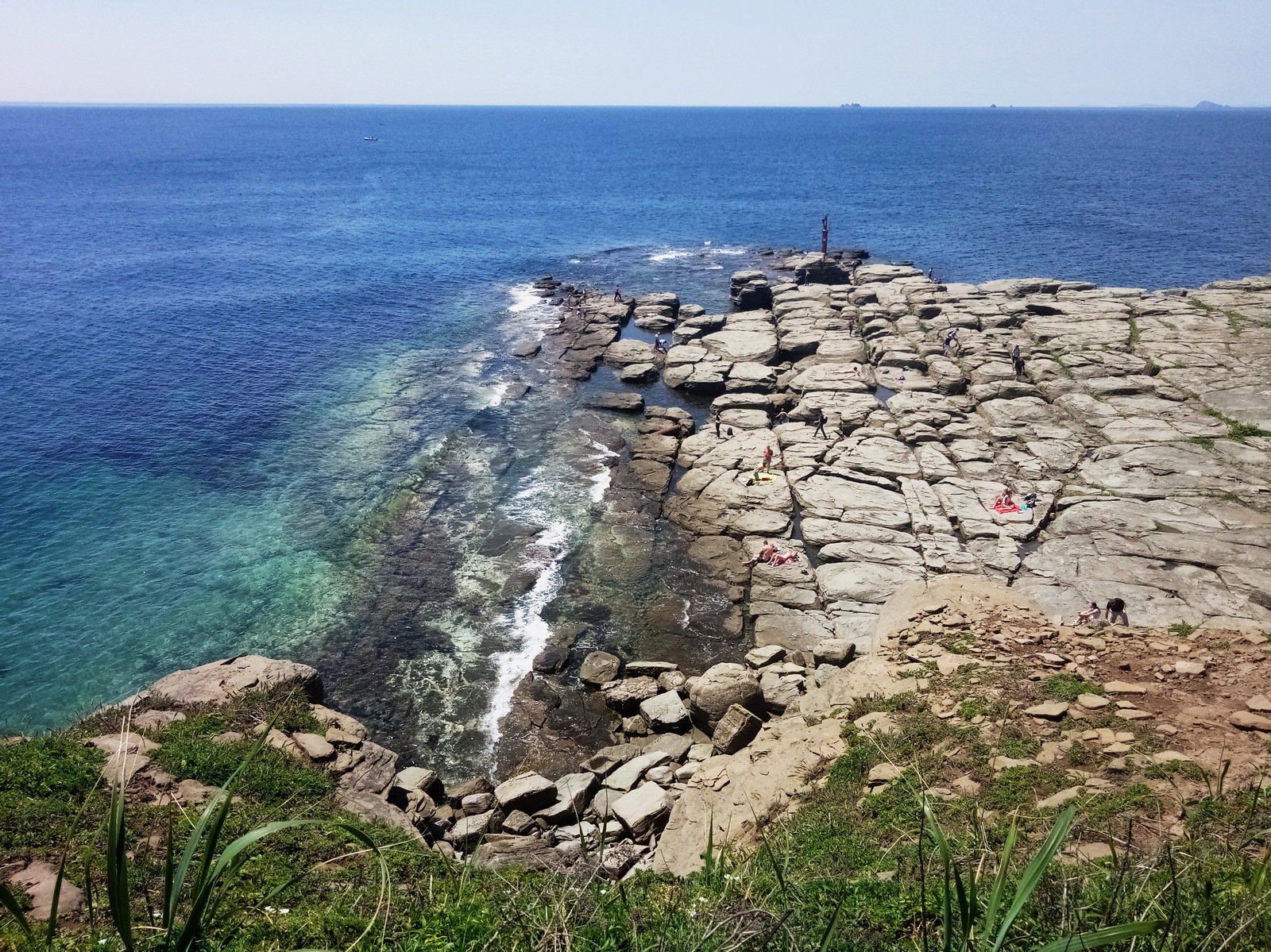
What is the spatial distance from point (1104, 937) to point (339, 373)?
1839 inches

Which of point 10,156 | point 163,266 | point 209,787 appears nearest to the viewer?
point 209,787

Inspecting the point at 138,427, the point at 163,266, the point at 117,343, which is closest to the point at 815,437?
the point at 138,427

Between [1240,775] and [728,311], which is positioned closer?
[1240,775]

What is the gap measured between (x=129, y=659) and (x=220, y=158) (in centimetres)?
16787

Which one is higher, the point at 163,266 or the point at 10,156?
the point at 10,156

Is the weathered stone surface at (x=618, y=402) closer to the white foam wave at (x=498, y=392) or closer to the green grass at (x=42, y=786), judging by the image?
the white foam wave at (x=498, y=392)

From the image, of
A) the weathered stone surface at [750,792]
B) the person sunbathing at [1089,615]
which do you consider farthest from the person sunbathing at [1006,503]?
the weathered stone surface at [750,792]

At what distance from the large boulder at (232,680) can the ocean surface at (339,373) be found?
343 cm

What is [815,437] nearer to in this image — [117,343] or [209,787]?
[209,787]

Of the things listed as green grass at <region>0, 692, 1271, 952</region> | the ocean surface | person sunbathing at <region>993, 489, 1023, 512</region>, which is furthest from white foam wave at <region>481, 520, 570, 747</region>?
person sunbathing at <region>993, 489, 1023, 512</region>

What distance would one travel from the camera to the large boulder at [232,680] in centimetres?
1766

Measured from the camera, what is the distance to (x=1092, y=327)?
4319 cm

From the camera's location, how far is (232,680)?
60.1 feet

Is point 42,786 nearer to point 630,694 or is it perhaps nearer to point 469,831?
point 469,831
